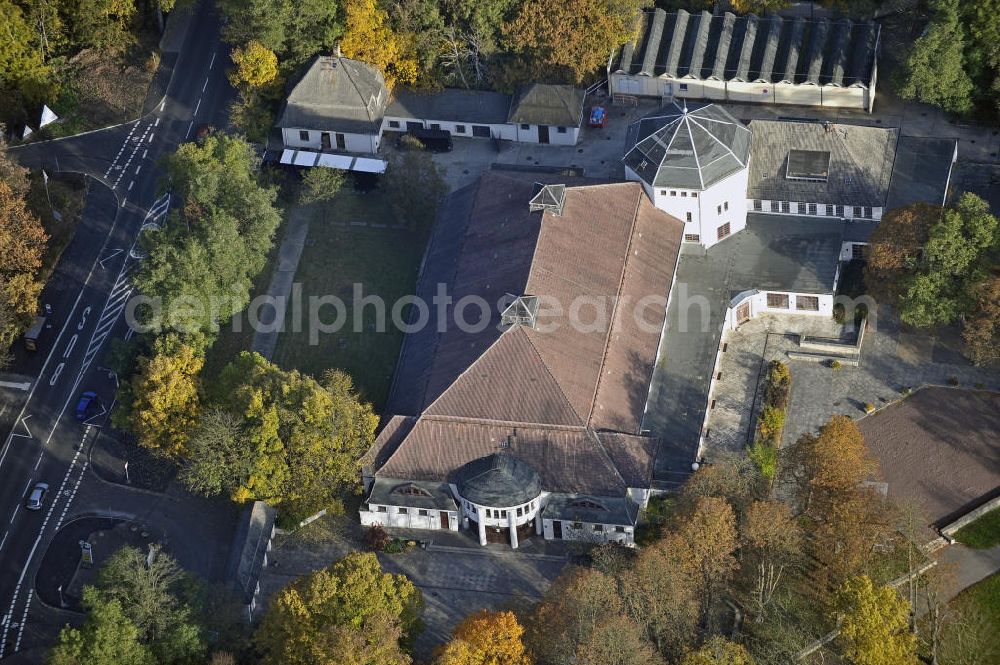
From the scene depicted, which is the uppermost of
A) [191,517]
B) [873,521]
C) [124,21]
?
[124,21]

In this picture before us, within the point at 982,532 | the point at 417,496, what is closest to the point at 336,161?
the point at 417,496

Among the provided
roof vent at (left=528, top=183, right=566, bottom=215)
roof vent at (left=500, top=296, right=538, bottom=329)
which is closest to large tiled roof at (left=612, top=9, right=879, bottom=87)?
roof vent at (left=528, top=183, right=566, bottom=215)

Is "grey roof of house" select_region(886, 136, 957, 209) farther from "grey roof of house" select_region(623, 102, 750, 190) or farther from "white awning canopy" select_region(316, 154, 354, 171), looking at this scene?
"white awning canopy" select_region(316, 154, 354, 171)

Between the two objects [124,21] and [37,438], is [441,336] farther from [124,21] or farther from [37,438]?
[124,21]

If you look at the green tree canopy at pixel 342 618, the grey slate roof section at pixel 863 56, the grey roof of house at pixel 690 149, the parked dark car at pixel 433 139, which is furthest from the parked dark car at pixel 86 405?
the grey slate roof section at pixel 863 56

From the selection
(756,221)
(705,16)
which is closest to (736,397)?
(756,221)

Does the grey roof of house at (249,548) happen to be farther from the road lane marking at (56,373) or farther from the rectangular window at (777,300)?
the rectangular window at (777,300)
